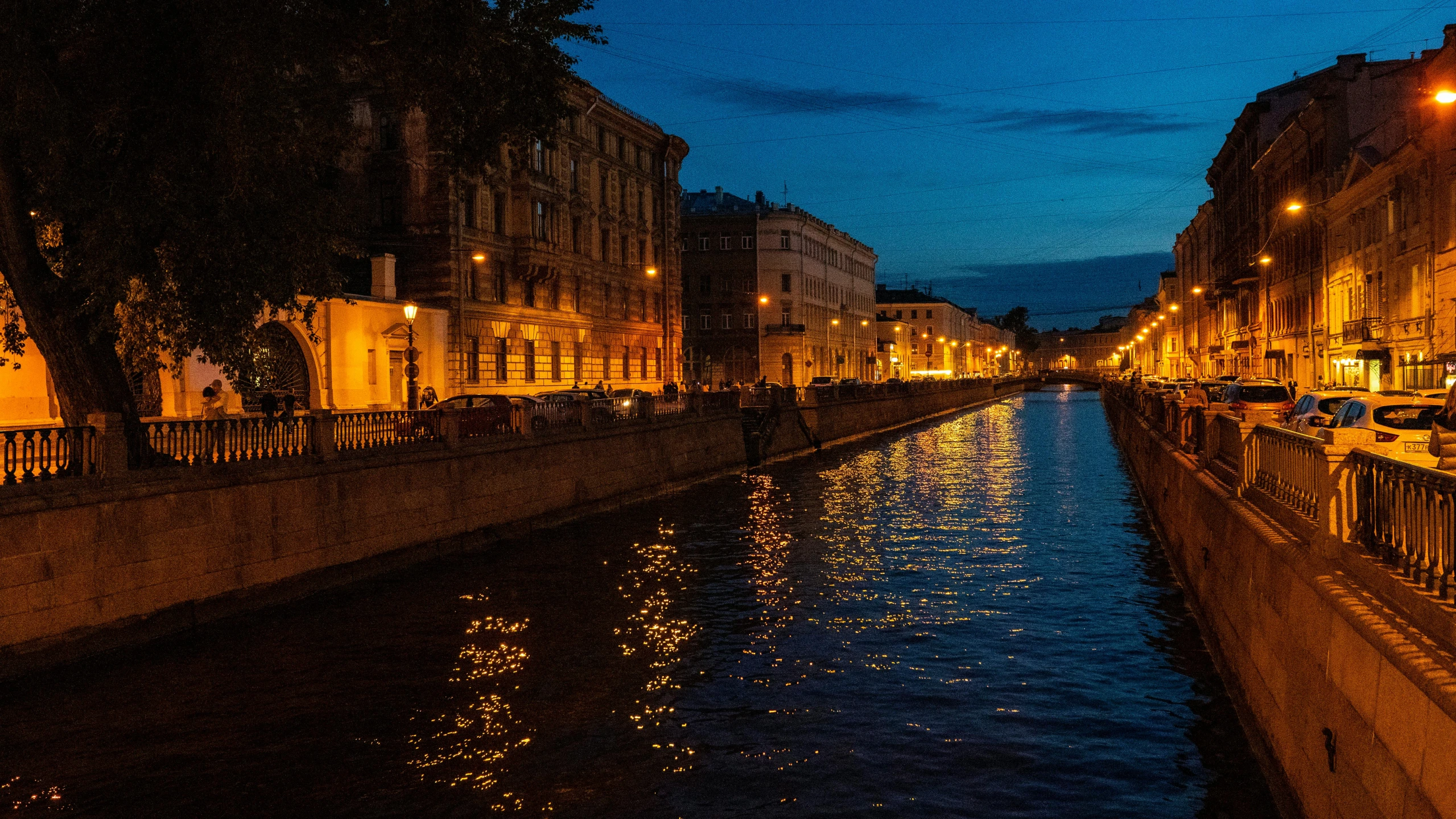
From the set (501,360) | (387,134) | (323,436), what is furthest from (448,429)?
(501,360)

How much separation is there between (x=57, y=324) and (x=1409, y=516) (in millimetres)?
17537

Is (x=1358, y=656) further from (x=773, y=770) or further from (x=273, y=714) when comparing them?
(x=273, y=714)

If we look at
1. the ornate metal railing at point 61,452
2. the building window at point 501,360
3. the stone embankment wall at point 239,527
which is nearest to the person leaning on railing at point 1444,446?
the stone embankment wall at point 239,527

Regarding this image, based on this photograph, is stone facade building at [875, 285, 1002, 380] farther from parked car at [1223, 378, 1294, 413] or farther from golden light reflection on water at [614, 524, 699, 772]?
golden light reflection on water at [614, 524, 699, 772]

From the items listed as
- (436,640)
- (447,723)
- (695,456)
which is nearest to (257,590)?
(436,640)

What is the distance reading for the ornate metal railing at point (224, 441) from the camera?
702 inches

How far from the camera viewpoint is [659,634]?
679 inches

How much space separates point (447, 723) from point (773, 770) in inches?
143

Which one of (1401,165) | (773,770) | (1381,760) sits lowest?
(773,770)

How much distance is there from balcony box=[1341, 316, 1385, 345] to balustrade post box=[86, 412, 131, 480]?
44608 mm

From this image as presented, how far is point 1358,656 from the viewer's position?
298 inches

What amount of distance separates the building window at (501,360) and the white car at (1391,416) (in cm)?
3883

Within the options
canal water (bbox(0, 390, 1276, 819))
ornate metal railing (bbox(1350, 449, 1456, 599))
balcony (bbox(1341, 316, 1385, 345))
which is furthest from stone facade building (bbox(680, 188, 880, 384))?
ornate metal railing (bbox(1350, 449, 1456, 599))

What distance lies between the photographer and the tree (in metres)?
17.3
